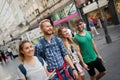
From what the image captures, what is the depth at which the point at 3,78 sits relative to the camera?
1571cm

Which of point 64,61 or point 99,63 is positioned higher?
point 64,61

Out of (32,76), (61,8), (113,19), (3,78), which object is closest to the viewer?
(32,76)

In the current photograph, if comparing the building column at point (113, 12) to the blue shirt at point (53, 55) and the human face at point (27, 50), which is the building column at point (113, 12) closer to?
the blue shirt at point (53, 55)

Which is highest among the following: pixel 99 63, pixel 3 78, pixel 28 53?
pixel 28 53

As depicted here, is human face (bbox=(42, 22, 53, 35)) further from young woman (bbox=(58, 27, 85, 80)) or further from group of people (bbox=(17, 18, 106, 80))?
young woman (bbox=(58, 27, 85, 80))

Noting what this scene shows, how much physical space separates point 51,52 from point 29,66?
0.80 meters

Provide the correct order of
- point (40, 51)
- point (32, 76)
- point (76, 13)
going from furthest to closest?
point (76, 13) → point (40, 51) → point (32, 76)

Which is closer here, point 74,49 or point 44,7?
point 74,49

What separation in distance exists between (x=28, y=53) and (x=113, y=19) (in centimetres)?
2668

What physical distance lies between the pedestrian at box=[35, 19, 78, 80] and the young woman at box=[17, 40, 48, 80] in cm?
53

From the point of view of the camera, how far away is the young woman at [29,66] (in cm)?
428

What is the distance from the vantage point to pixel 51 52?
503 cm

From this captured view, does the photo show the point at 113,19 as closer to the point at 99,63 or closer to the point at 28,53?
the point at 99,63

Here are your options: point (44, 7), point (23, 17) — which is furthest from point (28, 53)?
point (23, 17)
